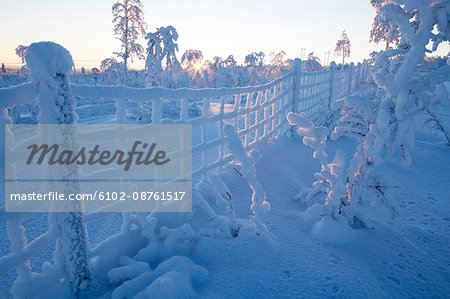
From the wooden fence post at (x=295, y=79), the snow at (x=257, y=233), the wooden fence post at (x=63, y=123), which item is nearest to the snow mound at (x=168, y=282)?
the snow at (x=257, y=233)

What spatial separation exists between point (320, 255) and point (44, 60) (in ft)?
8.40

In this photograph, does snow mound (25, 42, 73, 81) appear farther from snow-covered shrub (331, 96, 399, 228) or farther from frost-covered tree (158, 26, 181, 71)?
frost-covered tree (158, 26, 181, 71)

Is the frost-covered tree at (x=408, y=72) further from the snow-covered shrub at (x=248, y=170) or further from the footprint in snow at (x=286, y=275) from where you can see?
the footprint in snow at (x=286, y=275)

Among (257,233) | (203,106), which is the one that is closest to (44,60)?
(203,106)

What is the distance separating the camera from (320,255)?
2.29m

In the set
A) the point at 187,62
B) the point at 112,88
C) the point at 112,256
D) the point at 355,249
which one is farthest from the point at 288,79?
the point at 187,62

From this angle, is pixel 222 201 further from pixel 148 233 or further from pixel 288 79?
pixel 288 79

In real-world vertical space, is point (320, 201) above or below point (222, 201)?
below

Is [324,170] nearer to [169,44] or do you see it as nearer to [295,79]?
[295,79]

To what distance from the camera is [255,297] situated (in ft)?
5.90

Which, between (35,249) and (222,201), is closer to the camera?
(35,249)

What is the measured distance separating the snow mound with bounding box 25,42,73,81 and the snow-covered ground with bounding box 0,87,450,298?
89cm

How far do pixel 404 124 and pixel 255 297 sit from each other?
201cm

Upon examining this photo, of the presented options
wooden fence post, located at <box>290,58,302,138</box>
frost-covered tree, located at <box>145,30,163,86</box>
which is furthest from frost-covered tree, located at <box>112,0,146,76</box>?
wooden fence post, located at <box>290,58,302,138</box>
